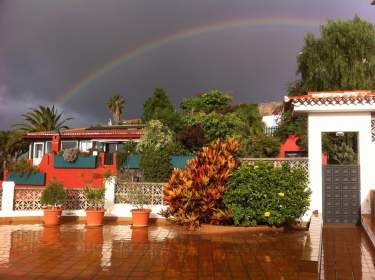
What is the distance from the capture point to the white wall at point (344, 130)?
1109 centimetres

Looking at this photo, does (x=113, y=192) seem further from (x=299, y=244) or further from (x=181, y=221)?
(x=299, y=244)

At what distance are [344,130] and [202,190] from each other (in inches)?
174

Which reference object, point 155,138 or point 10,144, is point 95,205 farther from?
point 10,144

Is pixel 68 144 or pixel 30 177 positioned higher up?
Result: pixel 68 144

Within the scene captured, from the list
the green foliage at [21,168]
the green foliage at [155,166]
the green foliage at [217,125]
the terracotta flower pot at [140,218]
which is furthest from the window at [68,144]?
the terracotta flower pot at [140,218]

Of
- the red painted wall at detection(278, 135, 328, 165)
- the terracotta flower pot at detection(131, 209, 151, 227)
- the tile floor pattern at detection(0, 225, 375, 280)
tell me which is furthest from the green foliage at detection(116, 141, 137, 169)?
the tile floor pattern at detection(0, 225, 375, 280)

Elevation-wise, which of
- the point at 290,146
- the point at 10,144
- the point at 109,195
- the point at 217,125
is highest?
the point at 217,125

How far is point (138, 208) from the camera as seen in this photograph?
12.4 metres

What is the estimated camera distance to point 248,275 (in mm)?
6004

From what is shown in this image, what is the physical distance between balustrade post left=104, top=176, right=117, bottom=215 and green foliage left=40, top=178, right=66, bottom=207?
4.59 ft

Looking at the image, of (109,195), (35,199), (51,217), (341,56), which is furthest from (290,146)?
(51,217)

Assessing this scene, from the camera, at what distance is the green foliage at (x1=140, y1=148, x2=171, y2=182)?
→ 21.1m

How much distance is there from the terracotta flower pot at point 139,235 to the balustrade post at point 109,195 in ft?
6.75

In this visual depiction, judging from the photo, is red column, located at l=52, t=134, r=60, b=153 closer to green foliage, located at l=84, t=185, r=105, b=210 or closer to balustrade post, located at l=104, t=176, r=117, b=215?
balustrade post, located at l=104, t=176, r=117, b=215
